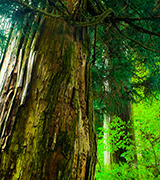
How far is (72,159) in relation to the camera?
101 centimetres

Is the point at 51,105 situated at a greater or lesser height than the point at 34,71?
lesser

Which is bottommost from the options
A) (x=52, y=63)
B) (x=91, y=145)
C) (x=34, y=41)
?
(x=91, y=145)

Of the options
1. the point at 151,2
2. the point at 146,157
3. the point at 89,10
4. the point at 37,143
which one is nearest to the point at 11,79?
the point at 37,143

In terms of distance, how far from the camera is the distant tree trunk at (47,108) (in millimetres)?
959

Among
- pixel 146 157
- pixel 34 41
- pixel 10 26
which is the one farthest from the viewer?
pixel 146 157

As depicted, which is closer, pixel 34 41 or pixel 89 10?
pixel 34 41

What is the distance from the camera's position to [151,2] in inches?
71.0

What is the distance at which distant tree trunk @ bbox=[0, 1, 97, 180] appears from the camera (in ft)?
3.15

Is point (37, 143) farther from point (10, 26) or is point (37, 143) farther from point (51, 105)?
point (10, 26)

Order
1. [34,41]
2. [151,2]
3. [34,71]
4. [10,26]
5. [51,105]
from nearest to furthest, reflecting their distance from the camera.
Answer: [51,105] → [34,71] → [34,41] → [10,26] → [151,2]

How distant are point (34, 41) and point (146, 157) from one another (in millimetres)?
3038

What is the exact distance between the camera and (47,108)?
1.10 meters

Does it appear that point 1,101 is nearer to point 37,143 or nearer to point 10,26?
point 37,143

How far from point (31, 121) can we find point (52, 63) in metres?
0.48
